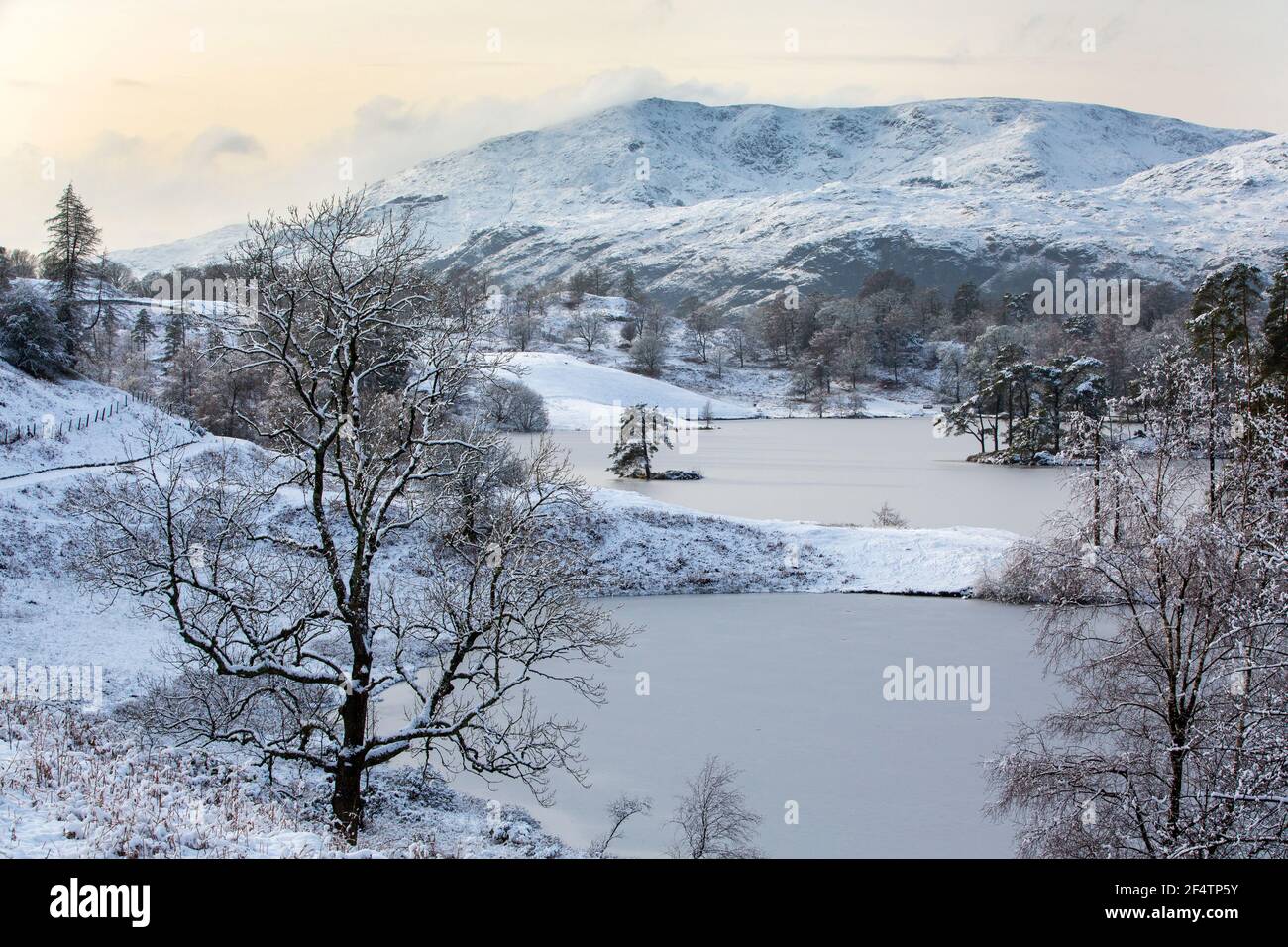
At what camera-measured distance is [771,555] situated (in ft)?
149

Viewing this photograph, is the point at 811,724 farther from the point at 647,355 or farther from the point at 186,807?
the point at 647,355

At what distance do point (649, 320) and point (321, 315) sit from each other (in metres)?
163

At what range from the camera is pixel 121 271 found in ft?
586

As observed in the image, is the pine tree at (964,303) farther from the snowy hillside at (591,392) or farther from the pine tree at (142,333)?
the pine tree at (142,333)

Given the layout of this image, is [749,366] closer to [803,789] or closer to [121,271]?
[121,271]

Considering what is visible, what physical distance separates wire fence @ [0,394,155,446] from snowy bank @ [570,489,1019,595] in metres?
27.8

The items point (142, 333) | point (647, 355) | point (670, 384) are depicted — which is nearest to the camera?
point (142, 333)

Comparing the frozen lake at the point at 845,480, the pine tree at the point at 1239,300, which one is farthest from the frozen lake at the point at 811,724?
the pine tree at the point at 1239,300

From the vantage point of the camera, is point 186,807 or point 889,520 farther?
point 889,520

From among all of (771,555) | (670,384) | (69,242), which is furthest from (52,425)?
(670,384)

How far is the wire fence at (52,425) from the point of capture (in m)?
45.1

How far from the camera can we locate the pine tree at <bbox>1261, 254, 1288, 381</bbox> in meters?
40.5

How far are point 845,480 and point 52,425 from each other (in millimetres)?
50522
